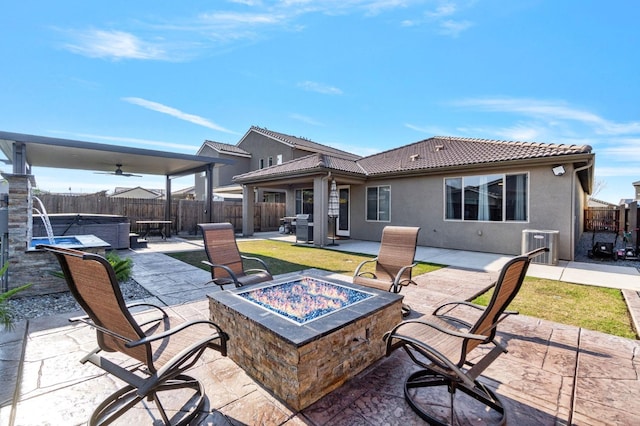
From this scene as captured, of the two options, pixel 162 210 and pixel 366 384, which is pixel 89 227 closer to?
pixel 162 210

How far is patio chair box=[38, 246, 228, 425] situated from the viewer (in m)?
1.84

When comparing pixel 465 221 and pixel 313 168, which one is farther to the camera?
pixel 313 168

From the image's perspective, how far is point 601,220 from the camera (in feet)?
59.8

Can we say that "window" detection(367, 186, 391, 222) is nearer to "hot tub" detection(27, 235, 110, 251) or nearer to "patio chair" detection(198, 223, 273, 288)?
"patio chair" detection(198, 223, 273, 288)

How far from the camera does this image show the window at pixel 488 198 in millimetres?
9641

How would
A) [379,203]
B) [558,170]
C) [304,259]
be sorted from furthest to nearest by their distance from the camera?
[379,203]
[304,259]
[558,170]

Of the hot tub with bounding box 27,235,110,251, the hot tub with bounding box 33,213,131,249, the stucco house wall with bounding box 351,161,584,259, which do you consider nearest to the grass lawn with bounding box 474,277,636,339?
the stucco house wall with bounding box 351,161,584,259

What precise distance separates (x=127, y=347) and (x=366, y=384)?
6.29 ft

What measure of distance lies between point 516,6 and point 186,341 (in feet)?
34.4

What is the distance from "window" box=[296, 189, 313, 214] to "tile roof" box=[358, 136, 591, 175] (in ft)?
12.5

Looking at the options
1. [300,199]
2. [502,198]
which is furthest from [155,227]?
[502,198]

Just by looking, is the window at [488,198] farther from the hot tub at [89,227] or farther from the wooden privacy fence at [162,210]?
the hot tub at [89,227]

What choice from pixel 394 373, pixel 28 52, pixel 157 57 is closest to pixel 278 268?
pixel 394 373

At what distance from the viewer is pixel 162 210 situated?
52.5 feet
